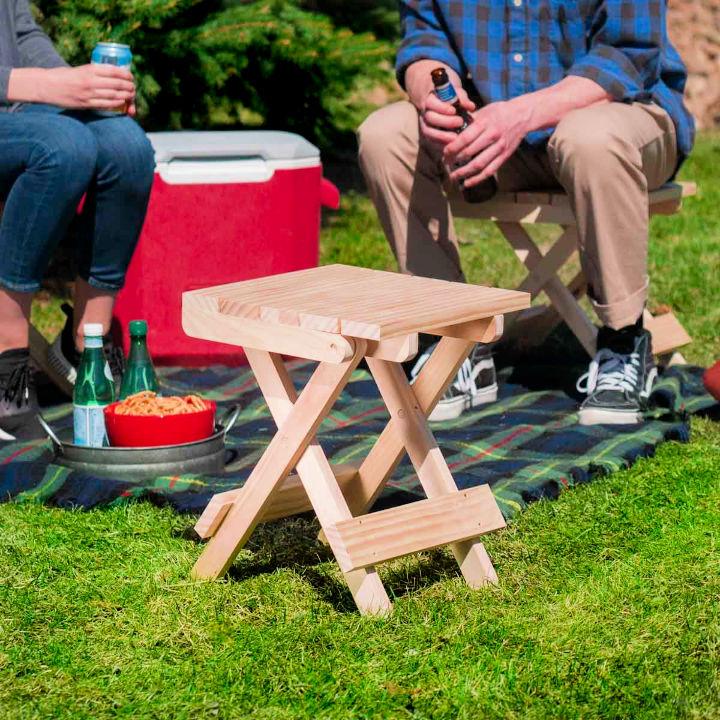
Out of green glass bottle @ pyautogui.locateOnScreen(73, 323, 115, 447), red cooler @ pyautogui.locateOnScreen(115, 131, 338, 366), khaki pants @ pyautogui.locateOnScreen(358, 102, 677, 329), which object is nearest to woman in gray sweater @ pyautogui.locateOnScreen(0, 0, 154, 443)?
green glass bottle @ pyautogui.locateOnScreen(73, 323, 115, 447)

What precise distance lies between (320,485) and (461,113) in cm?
157

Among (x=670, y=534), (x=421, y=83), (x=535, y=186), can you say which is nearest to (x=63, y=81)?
(x=421, y=83)

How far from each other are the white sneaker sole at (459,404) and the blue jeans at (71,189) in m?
0.93

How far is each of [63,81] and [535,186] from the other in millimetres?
1375

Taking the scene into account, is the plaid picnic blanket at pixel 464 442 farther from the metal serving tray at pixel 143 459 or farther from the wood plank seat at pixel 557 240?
the wood plank seat at pixel 557 240

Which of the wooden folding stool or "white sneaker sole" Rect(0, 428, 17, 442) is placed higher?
the wooden folding stool

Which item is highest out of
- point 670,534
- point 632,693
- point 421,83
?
point 421,83

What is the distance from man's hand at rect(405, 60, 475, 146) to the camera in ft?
10.8

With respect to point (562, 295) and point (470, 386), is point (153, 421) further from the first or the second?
point (562, 295)

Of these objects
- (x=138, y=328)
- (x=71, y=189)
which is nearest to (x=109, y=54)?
(x=71, y=189)

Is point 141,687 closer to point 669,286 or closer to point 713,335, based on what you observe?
point 713,335

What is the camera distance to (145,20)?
4707 millimetres

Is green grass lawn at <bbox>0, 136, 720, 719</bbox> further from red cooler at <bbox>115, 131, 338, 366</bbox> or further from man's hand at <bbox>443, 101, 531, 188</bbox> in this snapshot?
red cooler at <bbox>115, 131, 338, 366</bbox>

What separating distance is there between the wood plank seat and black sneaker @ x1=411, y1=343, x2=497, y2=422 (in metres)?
0.28
